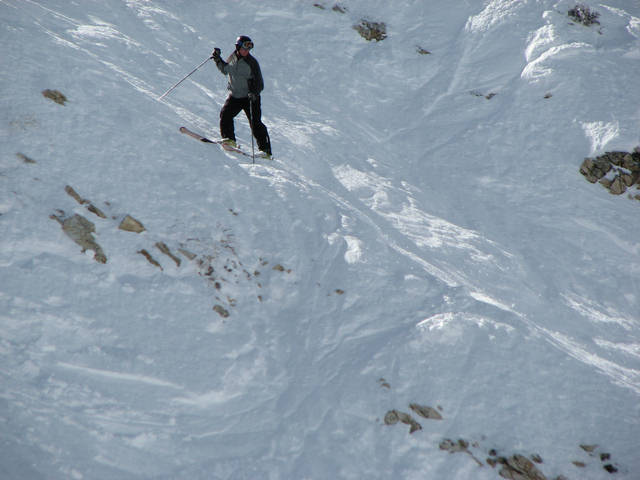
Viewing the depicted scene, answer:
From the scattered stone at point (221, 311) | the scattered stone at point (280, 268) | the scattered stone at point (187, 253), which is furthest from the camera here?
the scattered stone at point (280, 268)

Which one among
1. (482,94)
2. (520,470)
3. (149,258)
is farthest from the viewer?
(482,94)

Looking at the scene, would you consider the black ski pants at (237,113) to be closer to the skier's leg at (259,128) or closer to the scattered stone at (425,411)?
the skier's leg at (259,128)

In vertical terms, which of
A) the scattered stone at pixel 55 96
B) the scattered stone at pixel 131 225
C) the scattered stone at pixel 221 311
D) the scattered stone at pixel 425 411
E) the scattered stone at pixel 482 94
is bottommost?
the scattered stone at pixel 221 311

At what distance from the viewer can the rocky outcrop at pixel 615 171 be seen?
879cm

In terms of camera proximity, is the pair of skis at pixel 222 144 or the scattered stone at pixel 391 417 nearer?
the scattered stone at pixel 391 417

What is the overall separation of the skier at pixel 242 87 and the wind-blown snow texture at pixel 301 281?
0.62 metres

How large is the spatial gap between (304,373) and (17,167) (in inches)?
167

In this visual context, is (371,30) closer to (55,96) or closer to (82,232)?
(55,96)

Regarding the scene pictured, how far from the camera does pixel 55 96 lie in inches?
249

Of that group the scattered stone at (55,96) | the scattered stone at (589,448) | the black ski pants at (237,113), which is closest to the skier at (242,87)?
the black ski pants at (237,113)

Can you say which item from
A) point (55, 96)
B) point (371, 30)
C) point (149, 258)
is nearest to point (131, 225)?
point (149, 258)

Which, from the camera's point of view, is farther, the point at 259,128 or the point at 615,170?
the point at 615,170

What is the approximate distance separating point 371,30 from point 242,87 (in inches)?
333

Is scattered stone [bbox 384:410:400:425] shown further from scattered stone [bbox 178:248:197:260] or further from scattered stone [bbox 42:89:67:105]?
scattered stone [bbox 42:89:67:105]
